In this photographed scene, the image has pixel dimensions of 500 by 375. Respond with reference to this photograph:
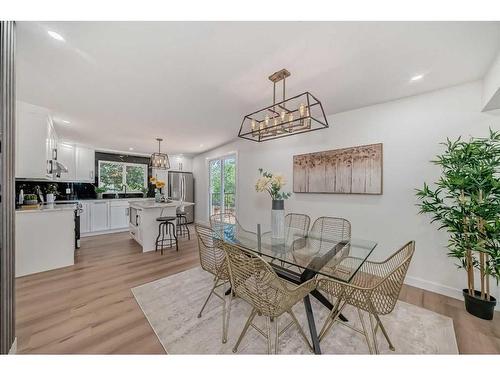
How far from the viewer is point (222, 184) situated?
232 inches

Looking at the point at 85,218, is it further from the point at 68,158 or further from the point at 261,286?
the point at 261,286

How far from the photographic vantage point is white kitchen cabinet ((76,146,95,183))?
509 cm

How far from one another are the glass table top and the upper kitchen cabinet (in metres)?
3.10

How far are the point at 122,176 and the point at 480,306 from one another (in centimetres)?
767

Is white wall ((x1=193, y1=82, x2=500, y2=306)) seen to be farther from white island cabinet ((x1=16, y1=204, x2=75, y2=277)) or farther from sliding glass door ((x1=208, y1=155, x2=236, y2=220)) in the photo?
white island cabinet ((x1=16, y1=204, x2=75, y2=277))

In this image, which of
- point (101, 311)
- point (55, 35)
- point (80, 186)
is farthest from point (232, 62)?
point (80, 186)

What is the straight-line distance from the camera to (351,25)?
1425 mm

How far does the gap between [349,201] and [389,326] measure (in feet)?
5.51

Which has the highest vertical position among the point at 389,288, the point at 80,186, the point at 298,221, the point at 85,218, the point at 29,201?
the point at 80,186

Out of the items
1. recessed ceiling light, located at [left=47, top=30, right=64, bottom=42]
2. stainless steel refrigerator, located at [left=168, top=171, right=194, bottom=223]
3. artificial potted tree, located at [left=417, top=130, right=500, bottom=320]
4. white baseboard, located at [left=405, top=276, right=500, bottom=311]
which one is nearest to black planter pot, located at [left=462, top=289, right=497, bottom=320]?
artificial potted tree, located at [left=417, top=130, right=500, bottom=320]

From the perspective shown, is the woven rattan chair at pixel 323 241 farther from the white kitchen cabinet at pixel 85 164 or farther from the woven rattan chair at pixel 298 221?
the white kitchen cabinet at pixel 85 164
